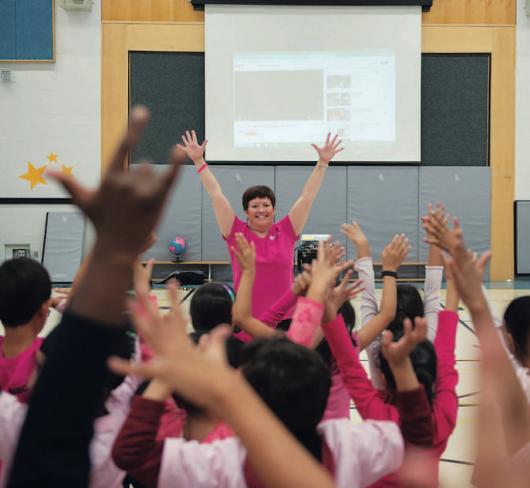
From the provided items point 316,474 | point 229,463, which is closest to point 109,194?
point 316,474

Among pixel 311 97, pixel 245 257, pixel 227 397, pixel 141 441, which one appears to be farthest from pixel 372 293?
pixel 311 97

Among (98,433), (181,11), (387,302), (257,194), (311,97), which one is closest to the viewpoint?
(98,433)

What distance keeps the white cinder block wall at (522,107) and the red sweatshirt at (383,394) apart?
327 inches

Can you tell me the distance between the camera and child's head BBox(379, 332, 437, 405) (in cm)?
135

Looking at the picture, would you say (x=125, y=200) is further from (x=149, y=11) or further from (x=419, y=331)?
(x=149, y=11)

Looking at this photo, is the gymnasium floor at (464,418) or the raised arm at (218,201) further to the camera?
the raised arm at (218,201)

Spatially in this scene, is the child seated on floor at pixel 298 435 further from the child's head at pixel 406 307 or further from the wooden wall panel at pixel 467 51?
the wooden wall panel at pixel 467 51

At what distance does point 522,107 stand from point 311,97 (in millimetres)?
3253

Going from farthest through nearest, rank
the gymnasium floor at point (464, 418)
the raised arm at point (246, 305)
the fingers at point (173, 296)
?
the gymnasium floor at point (464, 418) < the raised arm at point (246, 305) < the fingers at point (173, 296)

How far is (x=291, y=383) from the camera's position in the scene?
946mm

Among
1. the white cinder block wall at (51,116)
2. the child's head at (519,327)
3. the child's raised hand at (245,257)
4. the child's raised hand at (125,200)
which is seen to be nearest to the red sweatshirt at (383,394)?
the child's head at (519,327)

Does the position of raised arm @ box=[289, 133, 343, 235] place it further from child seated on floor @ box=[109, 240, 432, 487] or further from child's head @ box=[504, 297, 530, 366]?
child seated on floor @ box=[109, 240, 432, 487]

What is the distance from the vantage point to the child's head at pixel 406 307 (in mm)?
1936

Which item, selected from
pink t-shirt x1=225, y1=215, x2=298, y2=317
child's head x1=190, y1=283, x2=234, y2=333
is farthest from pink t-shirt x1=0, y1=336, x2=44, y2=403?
pink t-shirt x1=225, y1=215, x2=298, y2=317
